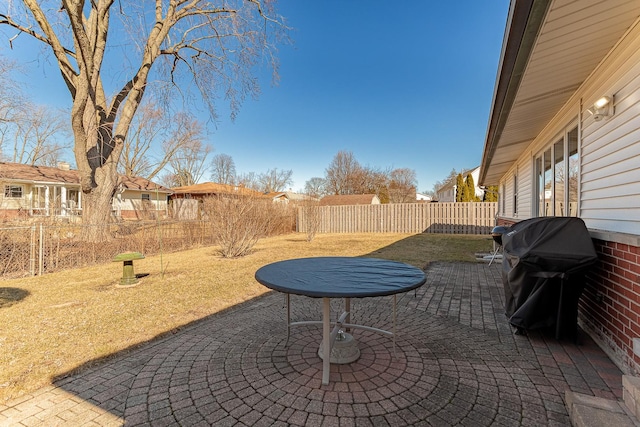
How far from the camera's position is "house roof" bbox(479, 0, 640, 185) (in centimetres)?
201

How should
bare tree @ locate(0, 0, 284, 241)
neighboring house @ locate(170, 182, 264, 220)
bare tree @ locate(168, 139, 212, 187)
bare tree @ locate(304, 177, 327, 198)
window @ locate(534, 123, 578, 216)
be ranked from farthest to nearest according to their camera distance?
bare tree @ locate(304, 177, 327, 198) < bare tree @ locate(168, 139, 212, 187) < neighboring house @ locate(170, 182, 264, 220) < bare tree @ locate(0, 0, 284, 241) < window @ locate(534, 123, 578, 216)

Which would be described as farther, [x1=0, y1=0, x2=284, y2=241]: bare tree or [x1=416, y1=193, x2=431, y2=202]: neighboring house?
[x1=416, y1=193, x2=431, y2=202]: neighboring house

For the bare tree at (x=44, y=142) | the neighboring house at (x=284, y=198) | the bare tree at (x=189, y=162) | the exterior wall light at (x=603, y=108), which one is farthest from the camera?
the bare tree at (x=189, y=162)

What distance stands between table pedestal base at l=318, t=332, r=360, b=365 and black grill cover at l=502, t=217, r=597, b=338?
163cm

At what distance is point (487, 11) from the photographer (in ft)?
20.8

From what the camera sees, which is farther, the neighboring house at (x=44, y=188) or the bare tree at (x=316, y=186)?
the bare tree at (x=316, y=186)

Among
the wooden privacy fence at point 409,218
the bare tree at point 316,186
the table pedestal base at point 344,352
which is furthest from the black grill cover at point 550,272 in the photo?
the bare tree at point 316,186

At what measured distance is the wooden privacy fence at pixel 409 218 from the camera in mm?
15508

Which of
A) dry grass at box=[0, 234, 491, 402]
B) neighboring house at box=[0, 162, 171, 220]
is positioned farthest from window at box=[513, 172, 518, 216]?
neighboring house at box=[0, 162, 171, 220]

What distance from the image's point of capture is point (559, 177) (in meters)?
4.83

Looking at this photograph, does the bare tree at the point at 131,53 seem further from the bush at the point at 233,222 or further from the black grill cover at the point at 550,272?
the black grill cover at the point at 550,272

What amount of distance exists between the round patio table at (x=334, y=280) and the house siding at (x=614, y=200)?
1592 mm

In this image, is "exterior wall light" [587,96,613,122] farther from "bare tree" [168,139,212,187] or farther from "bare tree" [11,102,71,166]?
"bare tree" [11,102,71,166]

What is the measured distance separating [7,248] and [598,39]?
383 inches
